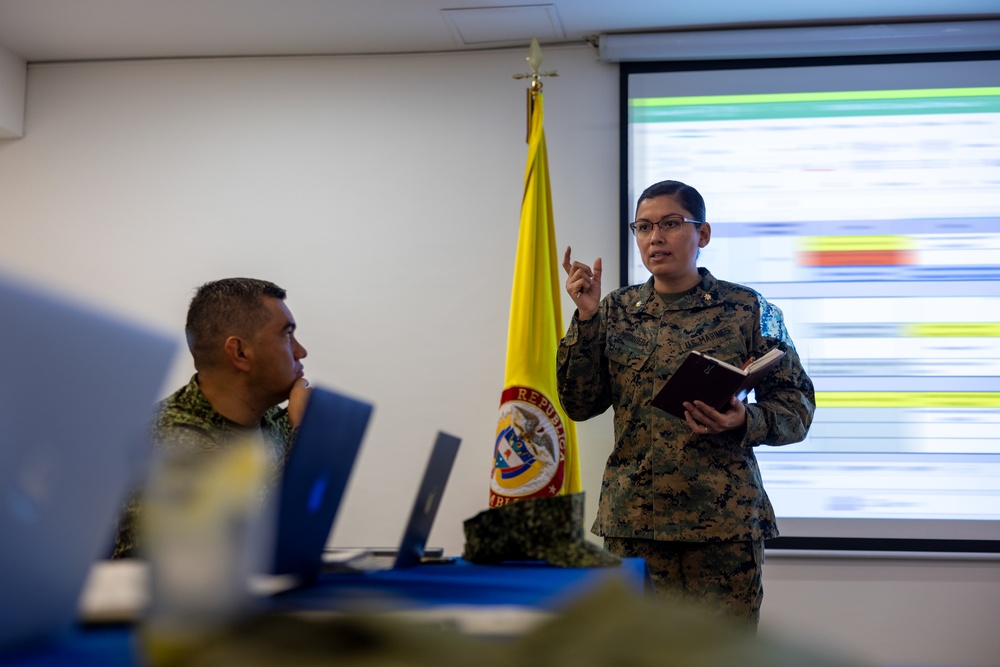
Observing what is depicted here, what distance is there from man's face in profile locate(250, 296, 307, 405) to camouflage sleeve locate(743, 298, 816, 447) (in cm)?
128

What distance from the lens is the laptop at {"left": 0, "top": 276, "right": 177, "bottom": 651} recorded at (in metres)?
0.75

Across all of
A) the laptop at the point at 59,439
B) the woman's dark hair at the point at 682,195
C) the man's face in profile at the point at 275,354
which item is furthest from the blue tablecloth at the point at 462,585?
the woman's dark hair at the point at 682,195

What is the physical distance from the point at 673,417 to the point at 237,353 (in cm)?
128

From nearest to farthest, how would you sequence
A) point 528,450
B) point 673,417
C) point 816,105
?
point 673,417 < point 528,450 < point 816,105

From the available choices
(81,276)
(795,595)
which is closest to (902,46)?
(795,595)

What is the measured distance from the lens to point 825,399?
4027 millimetres

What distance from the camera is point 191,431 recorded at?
5.69ft

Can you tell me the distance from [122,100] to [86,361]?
4.21 m

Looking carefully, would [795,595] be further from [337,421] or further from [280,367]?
[337,421]

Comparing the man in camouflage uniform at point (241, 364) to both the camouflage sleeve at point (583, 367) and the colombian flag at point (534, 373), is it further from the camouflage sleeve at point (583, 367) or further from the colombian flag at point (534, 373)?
the colombian flag at point (534, 373)

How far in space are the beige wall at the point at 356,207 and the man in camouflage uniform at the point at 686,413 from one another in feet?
4.23

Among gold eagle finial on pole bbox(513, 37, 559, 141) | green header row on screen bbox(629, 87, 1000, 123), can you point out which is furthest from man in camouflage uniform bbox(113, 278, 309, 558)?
green header row on screen bbox(629, 87, 1000, 123)

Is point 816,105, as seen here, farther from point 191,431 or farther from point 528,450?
point 191,431

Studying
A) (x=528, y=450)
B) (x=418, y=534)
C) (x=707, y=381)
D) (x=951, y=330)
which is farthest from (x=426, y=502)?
(x=951, y=330)
